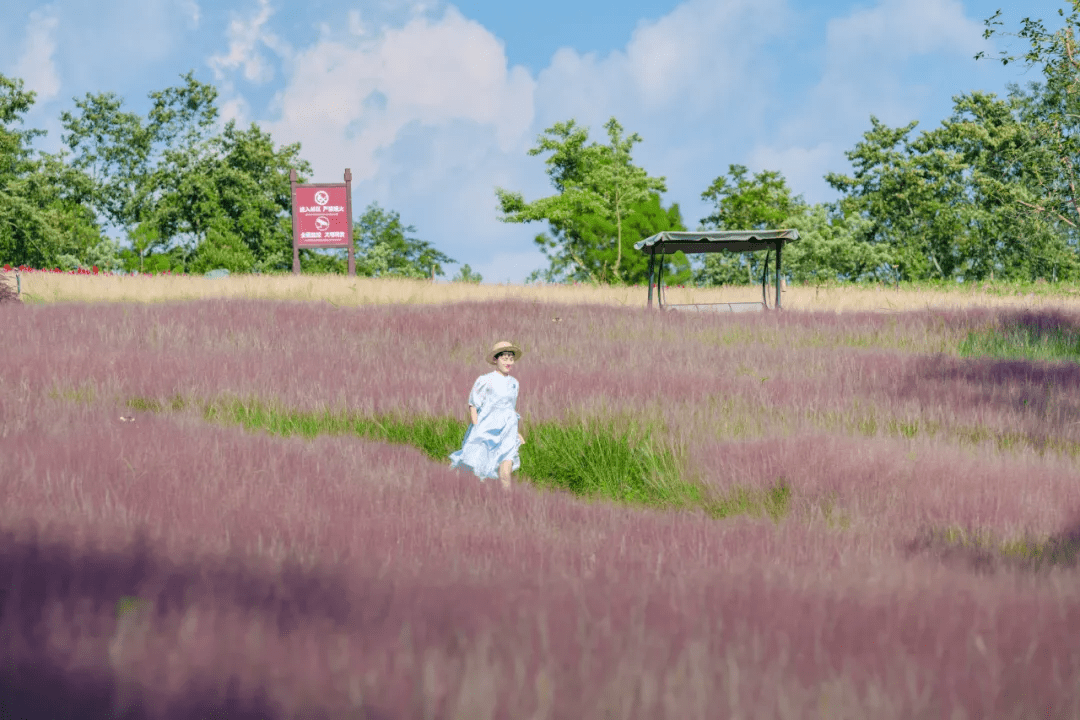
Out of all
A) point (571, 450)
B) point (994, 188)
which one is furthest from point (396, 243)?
point (571, 450)

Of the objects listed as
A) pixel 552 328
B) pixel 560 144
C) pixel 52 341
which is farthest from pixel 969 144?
→ pixel 52 341

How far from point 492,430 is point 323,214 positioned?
94.7 ft

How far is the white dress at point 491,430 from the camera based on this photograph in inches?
261

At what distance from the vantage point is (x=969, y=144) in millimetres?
56875

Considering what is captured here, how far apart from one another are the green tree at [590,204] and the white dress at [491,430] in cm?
4373

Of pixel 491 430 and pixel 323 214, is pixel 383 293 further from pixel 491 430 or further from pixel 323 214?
pixel 491 430

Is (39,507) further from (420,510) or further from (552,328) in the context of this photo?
(552,328)

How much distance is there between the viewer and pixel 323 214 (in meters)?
33.9

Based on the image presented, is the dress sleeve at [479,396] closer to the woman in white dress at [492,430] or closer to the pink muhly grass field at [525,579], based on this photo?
the woman in white dress at [492,430]

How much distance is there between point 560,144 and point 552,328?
139 ft

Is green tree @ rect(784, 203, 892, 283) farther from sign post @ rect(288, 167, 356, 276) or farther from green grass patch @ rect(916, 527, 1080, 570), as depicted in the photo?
green grass patch @ rect(916, 527, 1080, 570)

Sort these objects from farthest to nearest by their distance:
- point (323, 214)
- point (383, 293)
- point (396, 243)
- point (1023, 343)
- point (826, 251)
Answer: point (396, 243)
point (826, 251)
point (323, 214)
point (383, 293)
point (1023, 343)

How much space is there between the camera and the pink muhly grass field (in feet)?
7.23

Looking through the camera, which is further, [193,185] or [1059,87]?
[193,185]
